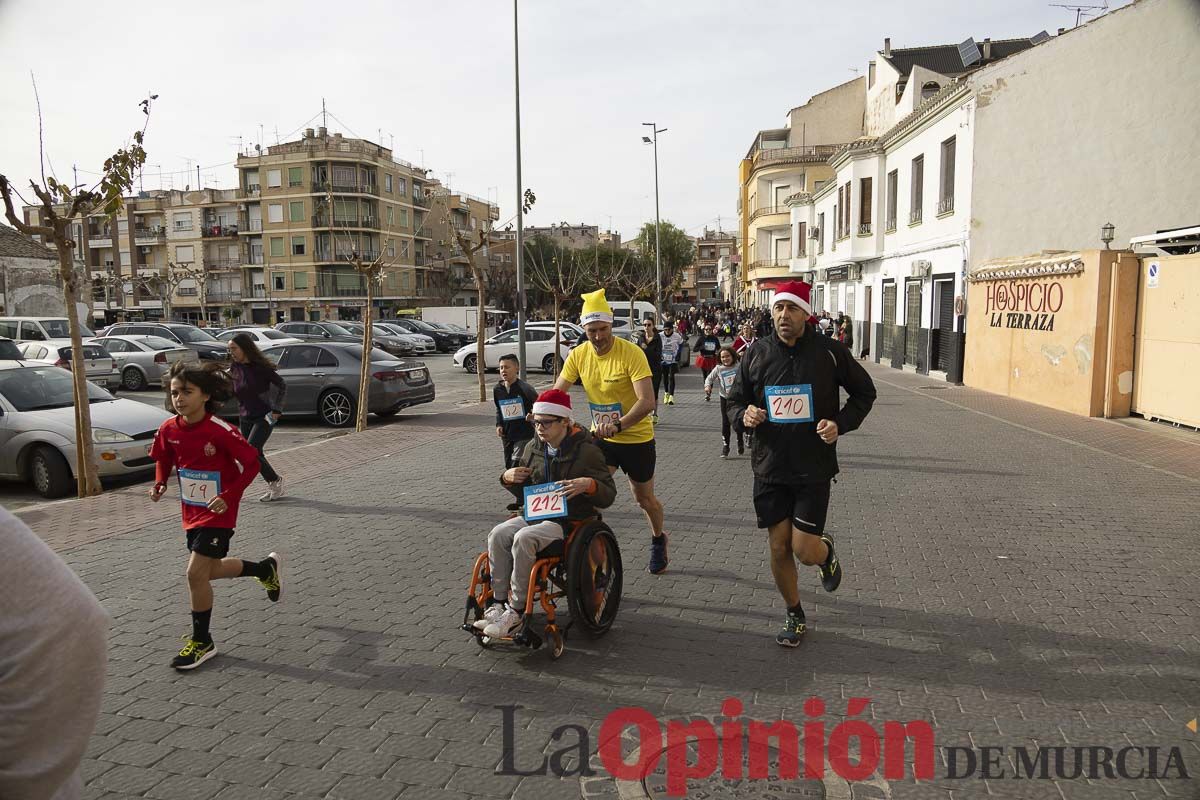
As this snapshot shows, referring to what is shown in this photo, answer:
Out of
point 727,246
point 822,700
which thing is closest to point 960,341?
point 822,700

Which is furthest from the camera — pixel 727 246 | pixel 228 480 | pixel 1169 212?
pixel 727 246

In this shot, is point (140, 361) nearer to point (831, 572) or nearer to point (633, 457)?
point (633, 457)

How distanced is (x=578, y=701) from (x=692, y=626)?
1.16 meters

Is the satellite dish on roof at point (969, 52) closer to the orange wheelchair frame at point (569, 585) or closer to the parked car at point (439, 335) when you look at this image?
the parked car at point (439, 335)

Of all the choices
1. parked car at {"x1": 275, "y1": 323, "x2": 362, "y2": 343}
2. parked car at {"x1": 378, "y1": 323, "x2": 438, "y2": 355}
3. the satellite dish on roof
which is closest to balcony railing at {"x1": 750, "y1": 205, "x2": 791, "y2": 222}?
the satellite dish on roof

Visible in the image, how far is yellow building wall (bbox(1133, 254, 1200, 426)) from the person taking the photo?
11.9 m

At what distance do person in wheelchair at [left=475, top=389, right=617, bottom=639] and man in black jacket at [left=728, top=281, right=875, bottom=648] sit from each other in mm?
917

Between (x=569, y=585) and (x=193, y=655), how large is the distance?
207 cm

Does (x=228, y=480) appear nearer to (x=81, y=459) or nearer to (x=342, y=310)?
(x=81, y=459)

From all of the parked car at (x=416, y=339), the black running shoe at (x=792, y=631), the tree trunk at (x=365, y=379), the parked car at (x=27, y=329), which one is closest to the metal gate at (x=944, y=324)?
the tree trunk at (x=365, y=379)

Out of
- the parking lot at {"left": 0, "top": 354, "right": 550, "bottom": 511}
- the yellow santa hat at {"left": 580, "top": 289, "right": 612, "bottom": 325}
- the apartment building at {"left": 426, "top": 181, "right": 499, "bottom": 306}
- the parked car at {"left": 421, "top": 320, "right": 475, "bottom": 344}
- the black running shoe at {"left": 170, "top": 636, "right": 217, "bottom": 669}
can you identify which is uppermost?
the apartment building at {"left": 426, "top": 181, "right": 499, "bottom": 306}

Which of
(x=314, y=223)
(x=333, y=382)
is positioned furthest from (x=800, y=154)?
(x=333, y=382)

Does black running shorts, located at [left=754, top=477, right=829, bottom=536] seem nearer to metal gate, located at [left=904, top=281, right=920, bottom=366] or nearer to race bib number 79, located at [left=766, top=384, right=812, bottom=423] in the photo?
race bib number 79, located at [left=766, top=384, right=812, bottom=423]

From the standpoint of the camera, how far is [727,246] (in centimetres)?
14012
